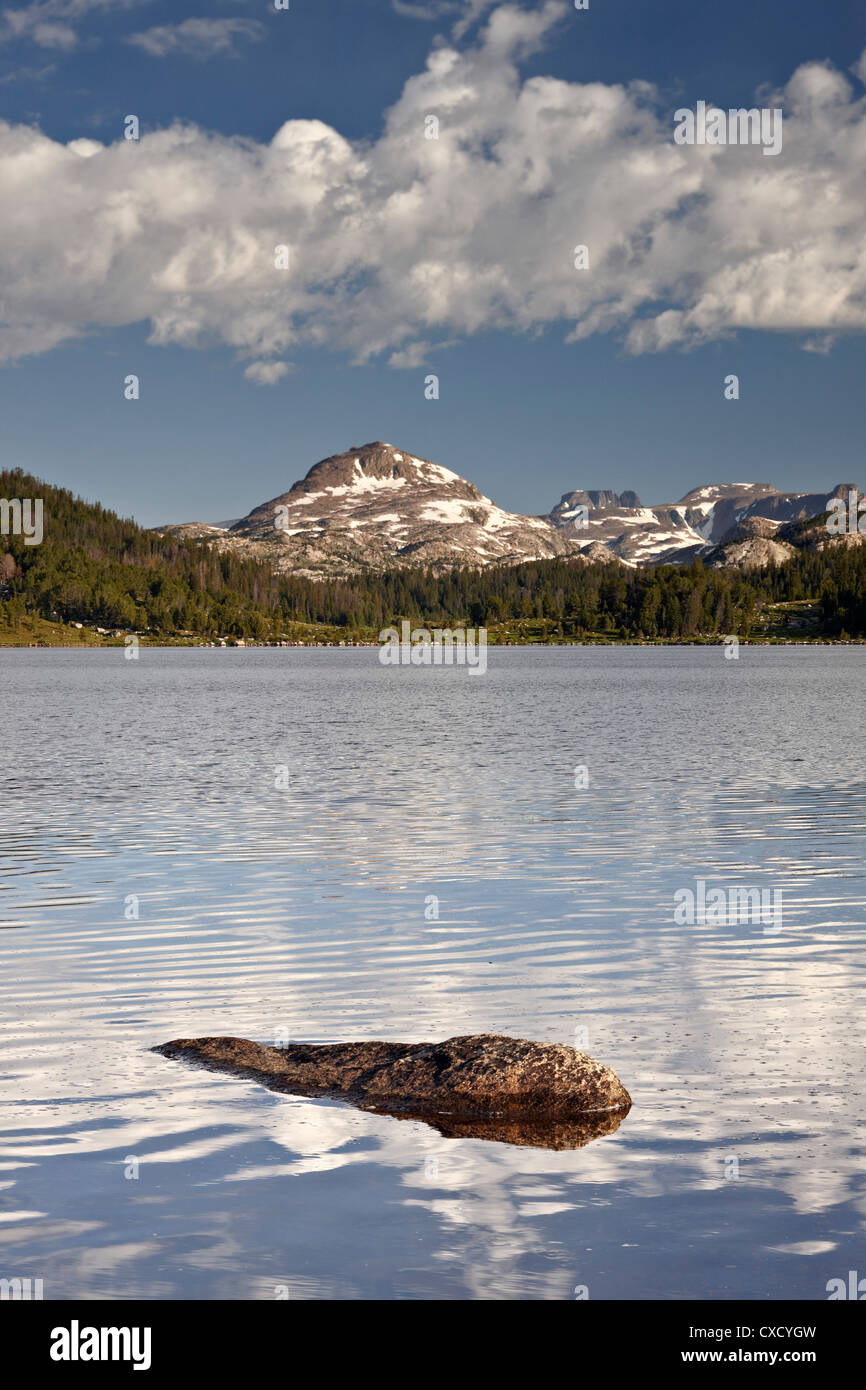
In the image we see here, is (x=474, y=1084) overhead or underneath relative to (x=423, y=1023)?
overhead

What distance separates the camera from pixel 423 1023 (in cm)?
2061

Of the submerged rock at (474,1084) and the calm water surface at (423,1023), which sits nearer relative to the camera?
the calm water surface at (423,1023)

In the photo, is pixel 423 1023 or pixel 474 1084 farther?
pixel 423 1023

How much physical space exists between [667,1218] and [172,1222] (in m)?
4.81

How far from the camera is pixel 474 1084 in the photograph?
Result: 16641 millimetres

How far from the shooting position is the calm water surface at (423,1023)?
12.4 meters

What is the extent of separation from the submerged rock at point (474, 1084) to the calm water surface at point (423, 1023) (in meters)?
0.40

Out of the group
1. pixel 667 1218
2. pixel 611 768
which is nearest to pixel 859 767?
pixel 611 768

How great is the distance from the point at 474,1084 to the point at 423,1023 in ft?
13.2

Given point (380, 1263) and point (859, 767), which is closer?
point (380, 1263)

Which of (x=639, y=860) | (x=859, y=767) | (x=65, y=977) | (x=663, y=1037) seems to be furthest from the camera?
(x=859, y=767)

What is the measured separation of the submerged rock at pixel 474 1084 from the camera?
631 inches
